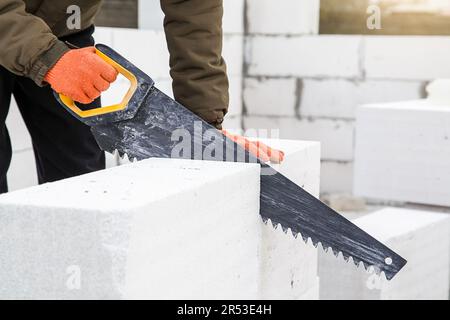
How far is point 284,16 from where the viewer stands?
217 inches

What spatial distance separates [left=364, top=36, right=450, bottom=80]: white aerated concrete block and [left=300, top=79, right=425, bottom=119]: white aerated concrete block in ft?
0.23

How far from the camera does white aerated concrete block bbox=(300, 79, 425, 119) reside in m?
5.30

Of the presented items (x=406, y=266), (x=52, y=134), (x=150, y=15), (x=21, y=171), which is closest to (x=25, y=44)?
(x=52, y=134)

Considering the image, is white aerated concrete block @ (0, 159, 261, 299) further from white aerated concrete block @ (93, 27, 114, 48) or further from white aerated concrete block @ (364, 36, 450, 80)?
white aerated concrete block @ (364, 36, 450, 80)

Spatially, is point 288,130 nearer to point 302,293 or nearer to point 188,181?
point 302,293

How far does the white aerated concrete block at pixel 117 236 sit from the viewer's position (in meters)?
1.29

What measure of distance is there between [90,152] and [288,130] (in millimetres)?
3384

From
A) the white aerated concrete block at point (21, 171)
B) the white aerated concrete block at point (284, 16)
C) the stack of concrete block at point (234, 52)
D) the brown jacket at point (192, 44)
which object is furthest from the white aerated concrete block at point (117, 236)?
the white aerated concrete block at point (284, 16)

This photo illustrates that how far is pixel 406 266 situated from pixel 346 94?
2.58 m

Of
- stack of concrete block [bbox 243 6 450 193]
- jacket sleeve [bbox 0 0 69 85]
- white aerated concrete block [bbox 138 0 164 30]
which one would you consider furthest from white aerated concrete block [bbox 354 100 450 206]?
stack of concrete block [bbox 243 6 450 193]

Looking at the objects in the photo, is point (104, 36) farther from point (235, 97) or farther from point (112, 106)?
point (112, 106)

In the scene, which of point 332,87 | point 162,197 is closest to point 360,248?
point 162,197

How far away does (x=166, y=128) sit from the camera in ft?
5.77

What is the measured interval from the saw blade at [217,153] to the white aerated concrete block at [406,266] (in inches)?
44.4
